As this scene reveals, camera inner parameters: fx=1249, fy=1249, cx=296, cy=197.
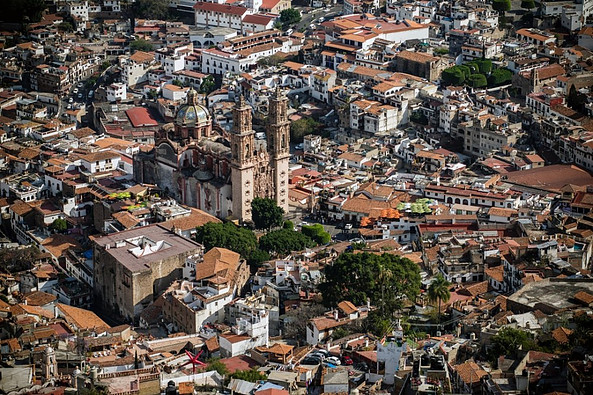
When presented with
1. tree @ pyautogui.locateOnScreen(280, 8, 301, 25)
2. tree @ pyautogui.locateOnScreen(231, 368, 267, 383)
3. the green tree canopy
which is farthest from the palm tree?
tree @ pyautogui.locateOnScreen(280, 8, 301, 25)

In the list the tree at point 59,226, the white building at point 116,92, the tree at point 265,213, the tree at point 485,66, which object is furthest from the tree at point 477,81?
the tree at point 59,226

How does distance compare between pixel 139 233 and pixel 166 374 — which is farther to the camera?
pixel 139 233

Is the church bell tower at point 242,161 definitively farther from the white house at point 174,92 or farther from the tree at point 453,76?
the tree at point 453,76

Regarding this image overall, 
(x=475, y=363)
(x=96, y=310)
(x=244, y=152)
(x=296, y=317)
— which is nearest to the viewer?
(x=475, y=363)

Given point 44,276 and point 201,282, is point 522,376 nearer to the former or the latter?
point 201,282

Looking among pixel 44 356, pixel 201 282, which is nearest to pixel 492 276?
pixel 201 282

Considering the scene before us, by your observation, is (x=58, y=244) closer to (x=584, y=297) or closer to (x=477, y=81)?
(x=584, y=297)
